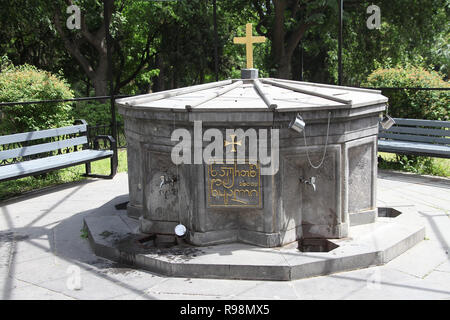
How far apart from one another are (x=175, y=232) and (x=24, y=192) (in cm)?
468

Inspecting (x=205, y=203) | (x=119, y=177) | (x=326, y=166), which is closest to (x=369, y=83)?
(x=119, y=177)

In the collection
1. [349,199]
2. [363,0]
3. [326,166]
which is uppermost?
[363,0]

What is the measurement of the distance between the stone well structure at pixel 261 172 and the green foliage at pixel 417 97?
16.1 feet

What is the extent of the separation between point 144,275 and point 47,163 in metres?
4.38

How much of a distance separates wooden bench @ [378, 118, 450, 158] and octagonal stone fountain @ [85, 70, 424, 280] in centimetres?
330

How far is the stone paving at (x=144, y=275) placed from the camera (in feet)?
16.9

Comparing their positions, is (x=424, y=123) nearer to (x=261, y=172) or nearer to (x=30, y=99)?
(x=261, y=172)

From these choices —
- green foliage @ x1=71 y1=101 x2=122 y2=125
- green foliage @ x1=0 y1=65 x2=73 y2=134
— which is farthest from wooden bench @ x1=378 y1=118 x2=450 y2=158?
green foliage @ x1=71 y1=101 x2=122 y2=125

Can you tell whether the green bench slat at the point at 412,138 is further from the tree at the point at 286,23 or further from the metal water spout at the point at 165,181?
the tree at the point at 286,23

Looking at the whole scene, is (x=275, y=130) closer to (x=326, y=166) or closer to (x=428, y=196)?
(x=326, y=166)

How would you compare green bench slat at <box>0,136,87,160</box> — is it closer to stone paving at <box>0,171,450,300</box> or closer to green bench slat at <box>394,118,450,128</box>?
stone paving at <box>0,171,450,300</box>

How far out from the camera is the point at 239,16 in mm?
25938

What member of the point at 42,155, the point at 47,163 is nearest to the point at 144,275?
the point at 47,163

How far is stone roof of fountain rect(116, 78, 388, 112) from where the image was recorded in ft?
19.2
